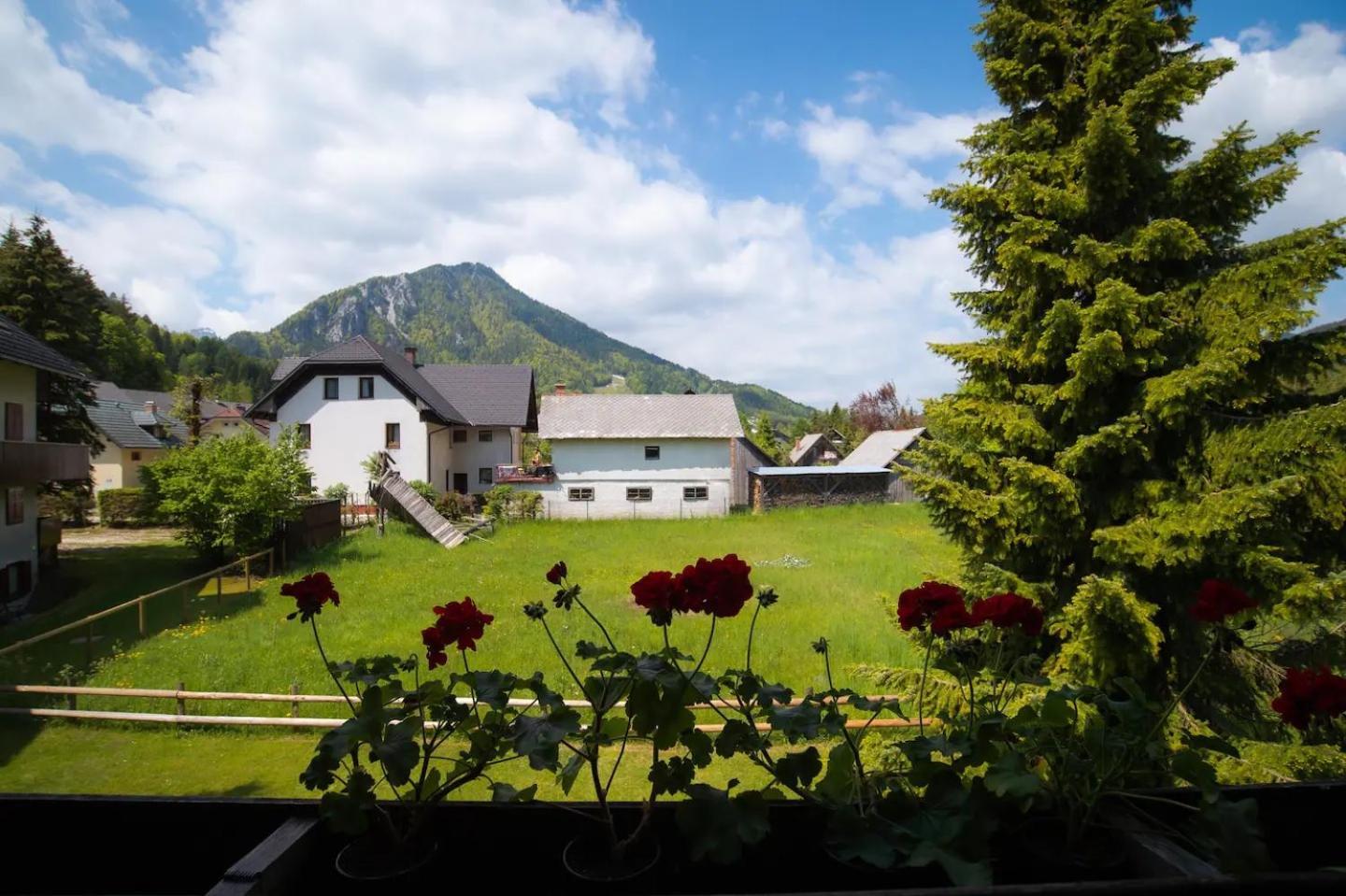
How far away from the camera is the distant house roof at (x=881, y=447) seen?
1085 inches

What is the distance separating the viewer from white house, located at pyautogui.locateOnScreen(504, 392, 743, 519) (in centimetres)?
2280

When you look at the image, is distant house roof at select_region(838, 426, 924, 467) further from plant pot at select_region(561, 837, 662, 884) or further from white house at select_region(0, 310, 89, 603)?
plant pot at select_region(561, 837, 662, 884)

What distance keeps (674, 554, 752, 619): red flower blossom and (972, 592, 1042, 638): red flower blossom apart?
55cm

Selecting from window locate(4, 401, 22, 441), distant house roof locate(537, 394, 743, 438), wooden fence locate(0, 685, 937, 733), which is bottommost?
wooden fence locate(0, 685, 937, 733)

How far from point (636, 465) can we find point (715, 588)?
72.0ft

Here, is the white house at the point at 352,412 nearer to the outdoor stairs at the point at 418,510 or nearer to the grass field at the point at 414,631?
the outdoor stairs at the point at 418,510

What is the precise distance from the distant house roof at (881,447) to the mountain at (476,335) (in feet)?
302

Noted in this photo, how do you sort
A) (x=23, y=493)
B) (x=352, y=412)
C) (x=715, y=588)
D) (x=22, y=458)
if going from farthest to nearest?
(x=352, y=412) → (x=23, y=493) → (x=22, y=458) → (x=715, y=588)

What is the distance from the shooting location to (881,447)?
2969 centimetres

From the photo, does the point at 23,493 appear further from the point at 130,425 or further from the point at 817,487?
the point at 130,425

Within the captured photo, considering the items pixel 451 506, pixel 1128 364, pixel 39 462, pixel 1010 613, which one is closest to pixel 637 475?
pixel 451 506

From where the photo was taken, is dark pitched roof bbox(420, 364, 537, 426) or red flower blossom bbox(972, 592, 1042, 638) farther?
dark pitched roof bbox(420, 364, 537, 426)

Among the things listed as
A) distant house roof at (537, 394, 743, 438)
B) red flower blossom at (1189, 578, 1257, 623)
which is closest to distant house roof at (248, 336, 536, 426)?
distant house roof at (537, 394, 743, 438)

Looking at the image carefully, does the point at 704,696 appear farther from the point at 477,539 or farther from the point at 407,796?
the point at 477,539
